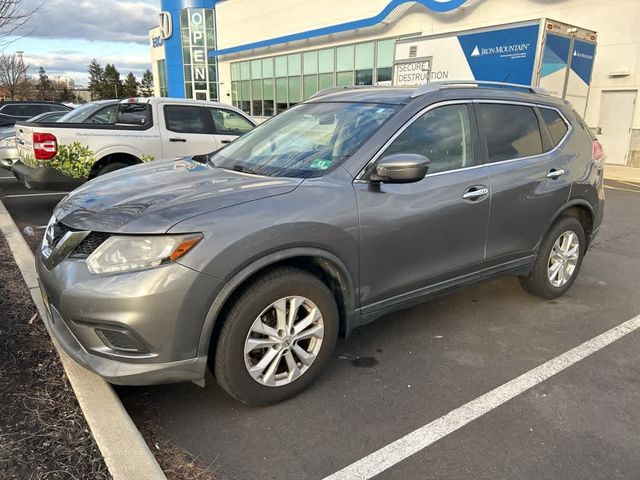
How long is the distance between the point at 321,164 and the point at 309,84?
23529 millimetres

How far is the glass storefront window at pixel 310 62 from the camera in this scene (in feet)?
81.7

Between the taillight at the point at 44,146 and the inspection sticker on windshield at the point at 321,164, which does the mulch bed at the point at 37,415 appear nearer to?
the inspection sticker on windshield at the point at 321,164

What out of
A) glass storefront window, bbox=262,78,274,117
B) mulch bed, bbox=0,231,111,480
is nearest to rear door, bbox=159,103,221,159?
mulch bed, bbox=0,231,111,480

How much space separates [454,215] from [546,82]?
9182 millimetres

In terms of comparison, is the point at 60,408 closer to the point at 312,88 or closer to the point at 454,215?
the point at 454,215

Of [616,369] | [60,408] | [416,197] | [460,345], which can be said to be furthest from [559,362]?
[60,408]

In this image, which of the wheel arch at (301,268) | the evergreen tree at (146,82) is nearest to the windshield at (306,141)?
the wheel arch at (301,268)

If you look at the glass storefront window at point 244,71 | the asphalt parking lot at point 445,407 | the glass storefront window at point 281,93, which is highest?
the glass storefront window at point 244,71

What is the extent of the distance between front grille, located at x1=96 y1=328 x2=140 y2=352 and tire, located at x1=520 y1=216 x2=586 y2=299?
3.24m

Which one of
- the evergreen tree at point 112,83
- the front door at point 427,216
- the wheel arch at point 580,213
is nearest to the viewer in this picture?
the front door at point 427,216

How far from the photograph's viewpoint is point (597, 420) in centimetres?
284

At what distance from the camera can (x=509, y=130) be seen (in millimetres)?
3879

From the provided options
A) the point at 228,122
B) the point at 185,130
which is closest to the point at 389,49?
the point at 228,122

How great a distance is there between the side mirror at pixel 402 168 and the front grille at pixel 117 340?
1614 mm
